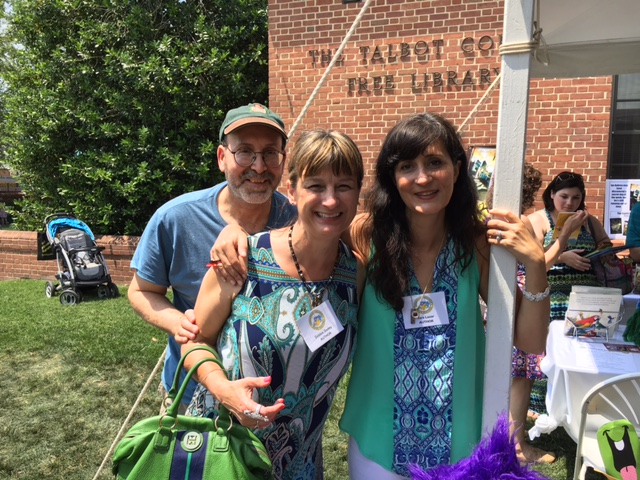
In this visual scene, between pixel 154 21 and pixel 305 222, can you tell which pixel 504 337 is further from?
pixel 154 21

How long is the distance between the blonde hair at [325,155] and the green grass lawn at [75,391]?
2.46 meters

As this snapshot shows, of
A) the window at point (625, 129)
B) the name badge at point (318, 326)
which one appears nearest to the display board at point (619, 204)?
the window at point (625, 129)

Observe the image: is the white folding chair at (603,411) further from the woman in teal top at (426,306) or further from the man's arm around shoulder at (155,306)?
the man's arm around shoulder at (155,306)

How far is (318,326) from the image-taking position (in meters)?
1.53

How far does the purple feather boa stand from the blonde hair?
79cm

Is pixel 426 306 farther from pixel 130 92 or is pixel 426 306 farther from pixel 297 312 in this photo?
pixel 130 92

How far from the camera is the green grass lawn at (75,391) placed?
345 centimetres

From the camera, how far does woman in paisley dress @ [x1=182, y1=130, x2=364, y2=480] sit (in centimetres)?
150

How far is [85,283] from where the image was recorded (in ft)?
23.9

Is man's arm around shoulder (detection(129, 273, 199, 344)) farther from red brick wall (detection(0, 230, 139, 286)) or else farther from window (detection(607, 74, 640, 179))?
red brick wall (detection(0, 230, 139, 286))

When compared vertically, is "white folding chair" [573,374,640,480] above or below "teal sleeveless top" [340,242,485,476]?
below

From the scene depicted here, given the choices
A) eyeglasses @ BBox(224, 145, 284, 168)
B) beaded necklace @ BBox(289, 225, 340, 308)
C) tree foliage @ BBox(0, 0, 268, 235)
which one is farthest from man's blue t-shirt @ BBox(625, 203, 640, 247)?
tree foliage @ BBox(0, 0, 268, 235)

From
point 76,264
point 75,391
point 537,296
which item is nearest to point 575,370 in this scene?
point 537,296

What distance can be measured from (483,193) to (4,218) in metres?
19.3
